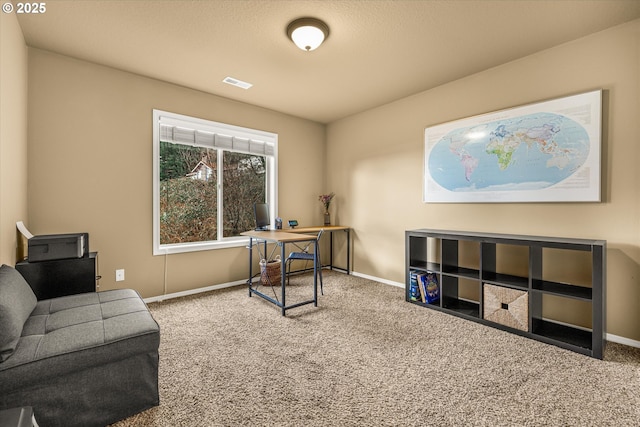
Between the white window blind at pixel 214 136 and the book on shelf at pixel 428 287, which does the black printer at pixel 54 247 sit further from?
the book on shelf at pixel 428 287

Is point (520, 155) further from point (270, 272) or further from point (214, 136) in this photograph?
point (214, 136)

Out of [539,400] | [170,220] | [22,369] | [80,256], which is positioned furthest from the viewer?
[170,220]

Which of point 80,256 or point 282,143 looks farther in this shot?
point 282,143

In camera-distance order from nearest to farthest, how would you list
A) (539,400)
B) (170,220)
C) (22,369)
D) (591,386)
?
(22,369) < (539,400) < (591,386) < (170,220)

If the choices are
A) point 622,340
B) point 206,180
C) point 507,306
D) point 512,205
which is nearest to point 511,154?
point 512,205

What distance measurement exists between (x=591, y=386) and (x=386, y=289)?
2.23 metres

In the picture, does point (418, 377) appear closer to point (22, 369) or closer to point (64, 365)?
point (64, 365)

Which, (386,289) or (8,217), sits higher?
(8,217)

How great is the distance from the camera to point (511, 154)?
2961 millimetres

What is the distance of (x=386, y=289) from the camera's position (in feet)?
12.9

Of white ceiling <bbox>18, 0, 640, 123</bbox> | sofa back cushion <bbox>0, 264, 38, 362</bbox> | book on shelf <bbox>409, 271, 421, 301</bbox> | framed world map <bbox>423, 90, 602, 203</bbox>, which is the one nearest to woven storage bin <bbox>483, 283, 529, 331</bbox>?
book on shelf <bbox>409, 271, 421, 301</bbox>

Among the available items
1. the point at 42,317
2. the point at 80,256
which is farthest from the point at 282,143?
the point at 42,317

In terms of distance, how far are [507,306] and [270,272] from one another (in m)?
2.69

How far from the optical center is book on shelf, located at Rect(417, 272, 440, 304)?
3.28 meters
